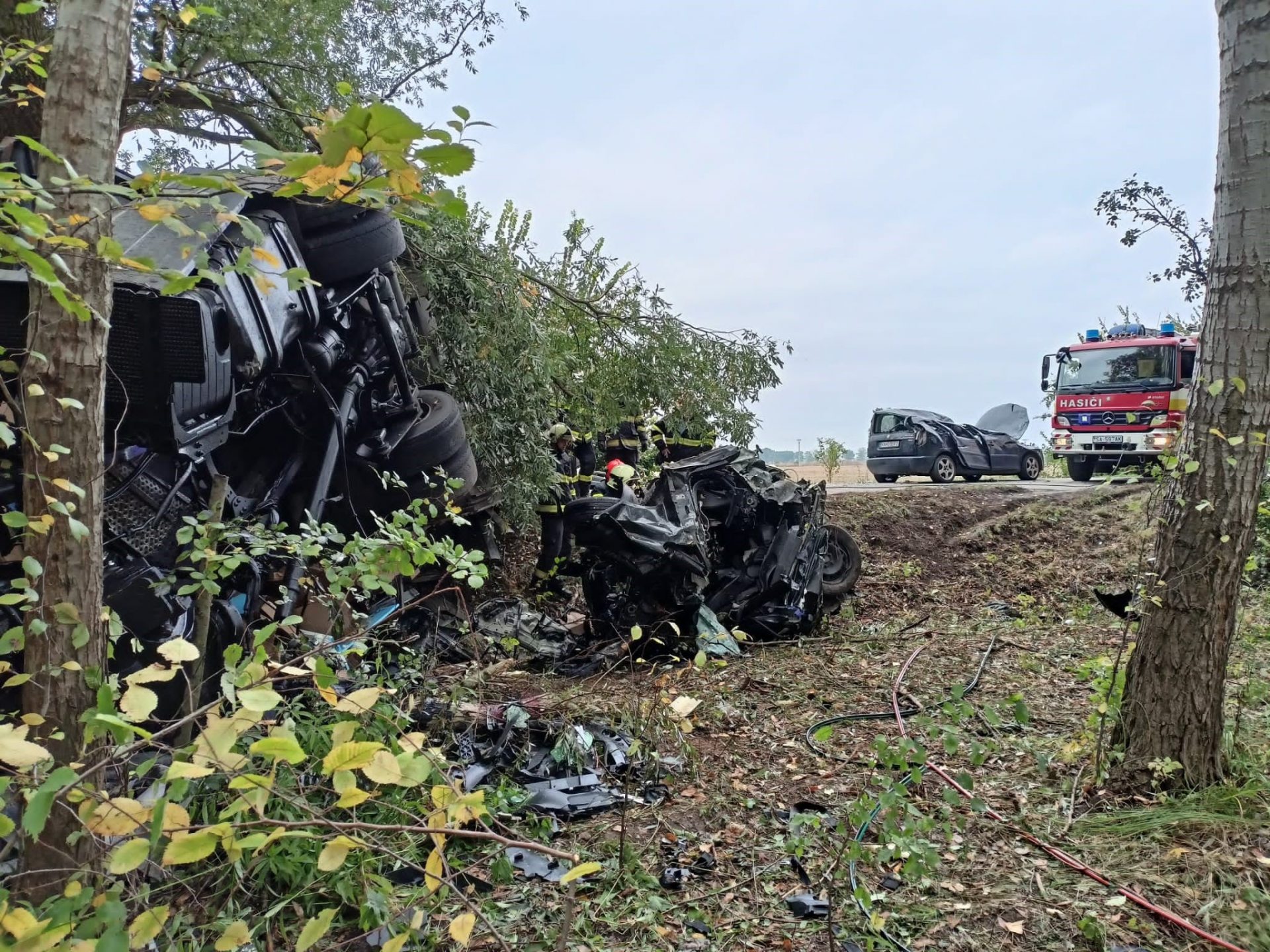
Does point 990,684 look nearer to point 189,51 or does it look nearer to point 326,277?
point 326,277

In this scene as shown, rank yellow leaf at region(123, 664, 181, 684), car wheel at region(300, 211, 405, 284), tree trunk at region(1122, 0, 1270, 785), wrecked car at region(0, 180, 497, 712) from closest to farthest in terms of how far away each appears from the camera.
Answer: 1. yellow leaf at region(123, 664, 181, 684)
2. tree trunk at region(1122, 0, 1270, 785)
3. wrecked car at region(0, 180, 497, 712)
4. car wheel at region(300, 211, 405, 284)

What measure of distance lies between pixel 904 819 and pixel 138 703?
2.17 metres

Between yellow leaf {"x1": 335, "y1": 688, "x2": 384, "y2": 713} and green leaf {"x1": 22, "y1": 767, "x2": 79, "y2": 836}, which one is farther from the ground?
yellow leaf {"x1": 335, "y1": 688, "x2": 384, "y2": 713}

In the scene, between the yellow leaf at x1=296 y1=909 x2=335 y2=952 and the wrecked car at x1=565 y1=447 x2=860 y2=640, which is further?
the wrecked car at x1=565 y1=447 x2=860 y2=640

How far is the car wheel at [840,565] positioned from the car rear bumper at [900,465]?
7.56 meters

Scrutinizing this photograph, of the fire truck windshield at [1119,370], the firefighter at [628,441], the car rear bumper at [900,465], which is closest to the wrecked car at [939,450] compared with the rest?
the car rear bumper at [900,465]

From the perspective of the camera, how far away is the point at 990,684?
13.6 ft

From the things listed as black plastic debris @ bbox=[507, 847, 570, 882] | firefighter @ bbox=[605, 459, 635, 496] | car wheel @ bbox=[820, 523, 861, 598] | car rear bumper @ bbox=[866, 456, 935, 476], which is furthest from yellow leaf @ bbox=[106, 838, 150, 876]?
car rear bumper @ bbox=[866, 456, 935, 476]

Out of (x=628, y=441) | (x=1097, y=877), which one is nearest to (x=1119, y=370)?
(x=628, y=441)

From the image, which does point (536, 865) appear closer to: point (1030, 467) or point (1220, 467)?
point (1220, 467)

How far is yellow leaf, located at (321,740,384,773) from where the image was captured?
43.5 inches

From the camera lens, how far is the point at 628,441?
7273 mm

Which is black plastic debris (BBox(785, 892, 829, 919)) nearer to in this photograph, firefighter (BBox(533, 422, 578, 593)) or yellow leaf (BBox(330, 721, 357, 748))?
yellow leaf (BBox(330, 721, 357, 748))

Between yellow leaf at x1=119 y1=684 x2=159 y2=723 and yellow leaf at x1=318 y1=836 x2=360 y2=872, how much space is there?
317mm
